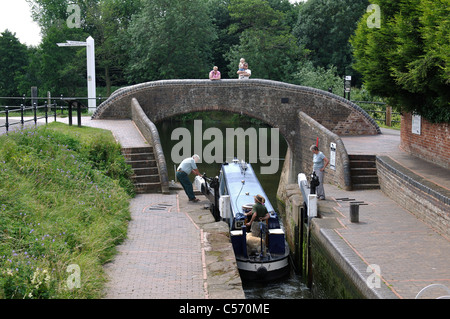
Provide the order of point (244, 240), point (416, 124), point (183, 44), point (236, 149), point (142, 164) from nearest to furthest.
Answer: point (244, 240) → point (142, 164) → point (416, 124) → point (236, 149) → point (183, 44)

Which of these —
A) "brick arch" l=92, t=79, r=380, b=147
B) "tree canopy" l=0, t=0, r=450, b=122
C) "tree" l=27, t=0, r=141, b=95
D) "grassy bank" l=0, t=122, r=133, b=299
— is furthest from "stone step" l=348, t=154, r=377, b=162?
"tree" l=27, t=0, r=141, b=95

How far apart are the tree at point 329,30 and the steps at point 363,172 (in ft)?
77.9

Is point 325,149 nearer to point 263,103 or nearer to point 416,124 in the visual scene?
point 416,124

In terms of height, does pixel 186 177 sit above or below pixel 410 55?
below

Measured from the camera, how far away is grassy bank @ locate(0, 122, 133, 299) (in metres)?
7.72

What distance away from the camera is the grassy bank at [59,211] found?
7.72 meters

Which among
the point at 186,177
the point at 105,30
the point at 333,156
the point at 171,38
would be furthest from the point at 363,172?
the point at 105,30

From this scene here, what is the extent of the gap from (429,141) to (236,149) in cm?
1936

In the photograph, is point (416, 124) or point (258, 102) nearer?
point (416, 124)

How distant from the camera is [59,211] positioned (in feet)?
34.4

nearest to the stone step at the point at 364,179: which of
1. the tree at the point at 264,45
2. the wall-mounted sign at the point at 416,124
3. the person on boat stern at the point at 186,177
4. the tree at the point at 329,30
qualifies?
the wall-mounted sign at the point at 416,124

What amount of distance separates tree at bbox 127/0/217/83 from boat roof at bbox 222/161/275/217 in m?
23.0

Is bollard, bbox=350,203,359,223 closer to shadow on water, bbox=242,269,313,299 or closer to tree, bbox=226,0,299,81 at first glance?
shadow on water, bbox=242,269,313,299
